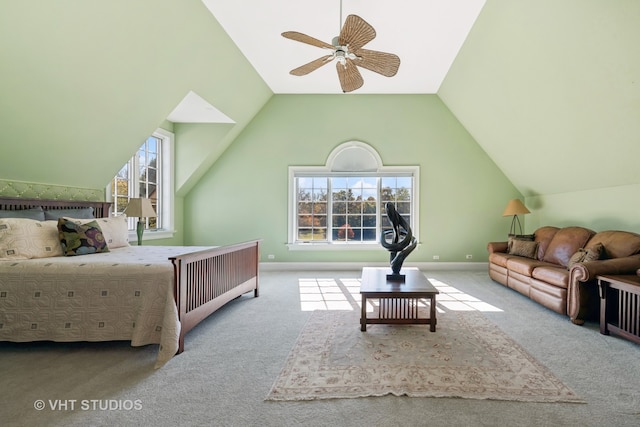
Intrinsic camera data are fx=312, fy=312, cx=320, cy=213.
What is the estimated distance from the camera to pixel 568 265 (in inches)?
146

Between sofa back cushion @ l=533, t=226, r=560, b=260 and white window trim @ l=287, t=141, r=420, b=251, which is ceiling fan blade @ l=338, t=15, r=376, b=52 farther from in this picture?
sofa back cushion @ l=533, t=226, r=560, b=260

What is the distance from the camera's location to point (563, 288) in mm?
3406

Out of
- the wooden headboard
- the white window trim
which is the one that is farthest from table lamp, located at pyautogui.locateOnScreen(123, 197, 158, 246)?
the white window trim

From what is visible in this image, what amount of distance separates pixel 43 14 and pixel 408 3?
3.37 m

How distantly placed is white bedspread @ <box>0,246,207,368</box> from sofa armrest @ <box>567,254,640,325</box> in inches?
154

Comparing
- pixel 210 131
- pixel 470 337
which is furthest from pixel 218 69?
pixel 470 337

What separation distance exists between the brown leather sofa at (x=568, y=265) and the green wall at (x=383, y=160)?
1.23m

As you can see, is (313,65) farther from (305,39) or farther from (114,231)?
(114,231)

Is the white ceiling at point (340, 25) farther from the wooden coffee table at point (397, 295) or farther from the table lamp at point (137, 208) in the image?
the wooden coffee table at point (397, 295)

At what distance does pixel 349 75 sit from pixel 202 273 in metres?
2.48

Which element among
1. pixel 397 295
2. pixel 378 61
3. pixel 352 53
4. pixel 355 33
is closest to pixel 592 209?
pixel 397 295

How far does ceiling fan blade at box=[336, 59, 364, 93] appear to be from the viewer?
9.95ft

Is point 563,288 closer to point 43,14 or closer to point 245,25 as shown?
point 245,25

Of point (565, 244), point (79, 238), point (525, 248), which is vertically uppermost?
point (79, 238)
